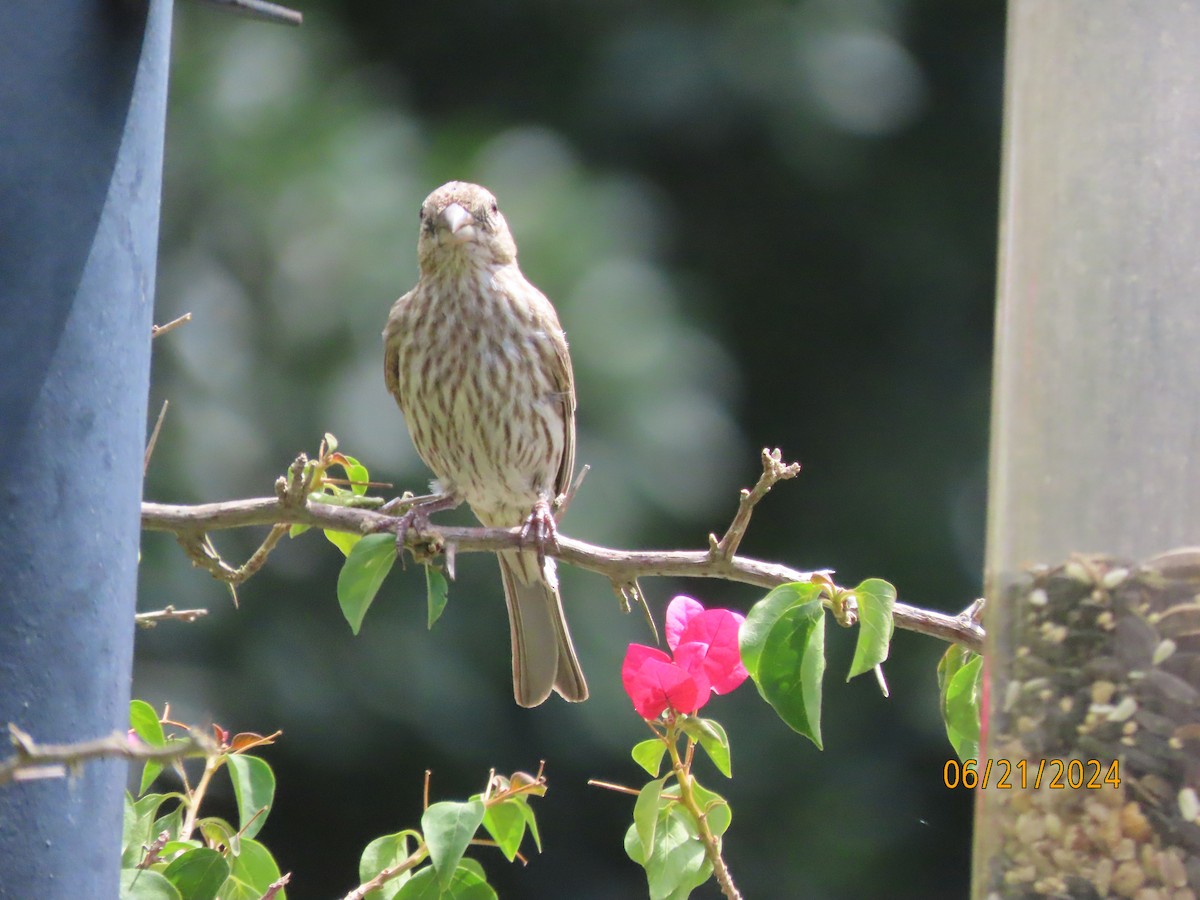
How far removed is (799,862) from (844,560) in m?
1.09

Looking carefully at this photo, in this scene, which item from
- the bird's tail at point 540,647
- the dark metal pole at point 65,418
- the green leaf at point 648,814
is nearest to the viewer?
the dark metal pole at point 65,418

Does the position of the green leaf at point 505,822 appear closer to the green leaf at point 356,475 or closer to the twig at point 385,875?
the twig at point 385,875

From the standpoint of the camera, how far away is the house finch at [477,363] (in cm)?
352

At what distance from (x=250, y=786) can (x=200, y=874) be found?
115mm

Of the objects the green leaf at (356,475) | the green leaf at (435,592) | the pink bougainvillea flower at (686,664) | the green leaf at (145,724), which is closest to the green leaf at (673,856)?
the pink bougainvillea flower at (686,664)

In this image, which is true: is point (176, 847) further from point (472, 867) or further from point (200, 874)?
point (472, 867)

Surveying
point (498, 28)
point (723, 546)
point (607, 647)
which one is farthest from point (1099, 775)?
point (498, 28)

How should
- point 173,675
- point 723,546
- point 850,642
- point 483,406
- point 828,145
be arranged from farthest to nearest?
point 828,145 < point 850,642 < point 173,675 < point 483,406 < point 723,546

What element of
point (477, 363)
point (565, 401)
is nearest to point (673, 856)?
point (477, 363)

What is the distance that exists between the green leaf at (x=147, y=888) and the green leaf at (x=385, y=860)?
0.25 meters

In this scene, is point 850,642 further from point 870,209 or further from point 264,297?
point 264,297

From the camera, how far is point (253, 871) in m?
1.81

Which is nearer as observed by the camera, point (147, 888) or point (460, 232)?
point (147, 888)

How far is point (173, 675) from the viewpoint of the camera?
17.0ft
